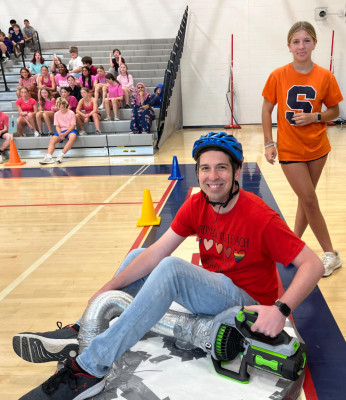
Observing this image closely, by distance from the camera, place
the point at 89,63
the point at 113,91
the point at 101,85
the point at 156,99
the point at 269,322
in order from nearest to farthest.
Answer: the point at 269,322 → the point at 113,91 → the point at 101,85 → the point at 156,99 → the point at 89,63

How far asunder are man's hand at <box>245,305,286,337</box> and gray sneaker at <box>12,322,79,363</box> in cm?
85

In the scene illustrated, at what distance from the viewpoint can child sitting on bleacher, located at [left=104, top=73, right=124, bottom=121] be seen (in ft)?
30.8

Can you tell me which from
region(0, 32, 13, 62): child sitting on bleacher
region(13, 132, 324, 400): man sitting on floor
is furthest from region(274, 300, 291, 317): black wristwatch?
region(0, 32, 13, 62): child sitting on bleacher

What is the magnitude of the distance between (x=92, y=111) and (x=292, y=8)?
7414 millimetres

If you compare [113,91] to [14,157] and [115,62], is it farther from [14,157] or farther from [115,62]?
[14,157]

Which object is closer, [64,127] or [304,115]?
[304,115]

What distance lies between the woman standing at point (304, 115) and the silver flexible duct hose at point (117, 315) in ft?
4.58

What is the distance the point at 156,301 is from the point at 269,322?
46 centimetres

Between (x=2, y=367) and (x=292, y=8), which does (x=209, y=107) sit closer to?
(x=292, y=8)

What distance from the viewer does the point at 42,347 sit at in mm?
1931

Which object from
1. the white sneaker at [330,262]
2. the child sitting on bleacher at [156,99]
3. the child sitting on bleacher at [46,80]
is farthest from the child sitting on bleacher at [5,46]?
the white sneaker at [330,262]

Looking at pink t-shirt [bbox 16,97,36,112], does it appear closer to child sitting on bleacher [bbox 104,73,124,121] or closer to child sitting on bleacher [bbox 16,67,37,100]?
child sitting on bleacher [bbox 16,67,37,100]

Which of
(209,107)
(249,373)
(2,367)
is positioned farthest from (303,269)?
(209,107)

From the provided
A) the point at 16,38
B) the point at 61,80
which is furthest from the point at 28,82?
the point at 16,38
